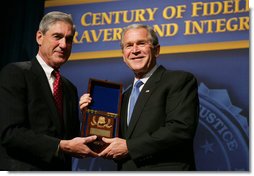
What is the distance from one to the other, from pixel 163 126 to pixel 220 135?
107 centimetres

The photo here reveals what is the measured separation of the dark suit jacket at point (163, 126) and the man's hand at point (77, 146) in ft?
0.69

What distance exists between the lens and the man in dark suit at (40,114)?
3.02 m

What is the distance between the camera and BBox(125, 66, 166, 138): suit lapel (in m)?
3.12

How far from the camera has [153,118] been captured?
308 cm

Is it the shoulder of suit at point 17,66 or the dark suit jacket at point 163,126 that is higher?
the shoulder of suit at point 17,66

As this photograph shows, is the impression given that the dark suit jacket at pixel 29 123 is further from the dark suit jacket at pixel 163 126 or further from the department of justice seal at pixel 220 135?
the department of justice seal at pixel 220 135

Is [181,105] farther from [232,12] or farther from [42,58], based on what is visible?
[232,12]

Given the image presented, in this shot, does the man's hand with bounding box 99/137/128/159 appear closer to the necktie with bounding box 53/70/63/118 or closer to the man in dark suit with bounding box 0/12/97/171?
the man in dark suit with bounding box 0/12/97/171

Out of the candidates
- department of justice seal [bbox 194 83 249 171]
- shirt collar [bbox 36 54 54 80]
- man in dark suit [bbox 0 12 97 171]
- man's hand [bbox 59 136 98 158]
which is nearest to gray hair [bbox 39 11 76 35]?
man in dark suit [bbox 0 12 97 171]

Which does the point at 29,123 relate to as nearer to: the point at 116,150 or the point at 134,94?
the point at 116,150

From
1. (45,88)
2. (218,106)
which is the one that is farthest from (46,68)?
(218,106)

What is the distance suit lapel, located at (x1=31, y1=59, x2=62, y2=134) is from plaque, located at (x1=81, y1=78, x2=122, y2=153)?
0.55 ft

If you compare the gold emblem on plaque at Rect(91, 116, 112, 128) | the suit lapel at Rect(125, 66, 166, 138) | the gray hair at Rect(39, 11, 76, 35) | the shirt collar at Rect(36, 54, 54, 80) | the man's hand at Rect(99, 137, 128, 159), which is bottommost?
the man's hand at Rect(99, 137, 128, 159)

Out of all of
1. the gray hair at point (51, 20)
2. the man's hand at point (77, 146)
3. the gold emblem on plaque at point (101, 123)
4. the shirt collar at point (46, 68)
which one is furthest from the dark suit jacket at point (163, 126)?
the gray hair at point (51, 20)
